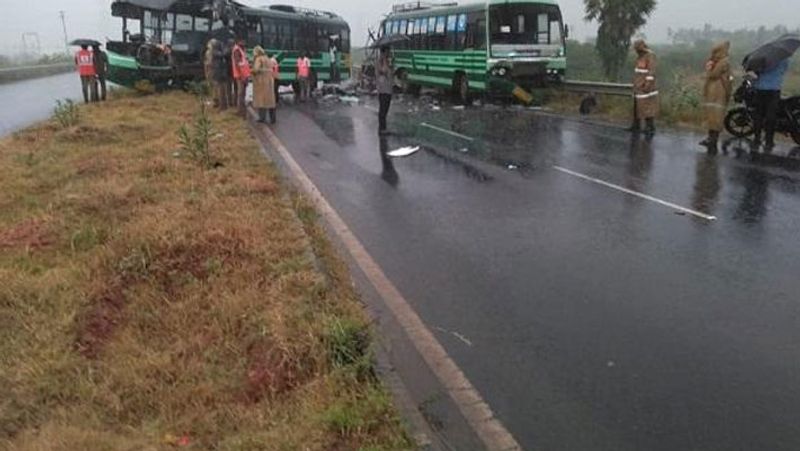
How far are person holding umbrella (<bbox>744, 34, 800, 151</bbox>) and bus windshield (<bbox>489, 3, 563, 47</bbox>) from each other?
9.24 meters

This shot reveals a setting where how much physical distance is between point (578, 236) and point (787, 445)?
380 centimetres

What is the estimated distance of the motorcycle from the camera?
1255 centimetres

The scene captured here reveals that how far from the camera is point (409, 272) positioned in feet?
20.6

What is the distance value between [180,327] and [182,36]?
2214 cm

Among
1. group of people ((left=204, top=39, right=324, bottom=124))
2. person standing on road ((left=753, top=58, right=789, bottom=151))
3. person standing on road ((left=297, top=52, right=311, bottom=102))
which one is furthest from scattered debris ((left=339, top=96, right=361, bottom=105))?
person standing on road ((left=753, top=58, right=789, bottom=151))

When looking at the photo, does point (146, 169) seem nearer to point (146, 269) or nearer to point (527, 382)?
point (146, 269)

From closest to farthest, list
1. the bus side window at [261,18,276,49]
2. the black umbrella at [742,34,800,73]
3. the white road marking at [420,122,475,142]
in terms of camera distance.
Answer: the black umbrella at [742,34,800,73], the white road marking at [420,122,475,142], the bus side window at [261,18,276,49]

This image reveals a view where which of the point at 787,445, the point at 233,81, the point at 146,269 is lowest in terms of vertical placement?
the point at 787,445

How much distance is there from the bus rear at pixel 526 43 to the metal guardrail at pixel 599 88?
410mm

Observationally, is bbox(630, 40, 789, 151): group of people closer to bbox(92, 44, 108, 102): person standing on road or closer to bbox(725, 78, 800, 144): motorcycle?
bbox(725, 78, 800, 144): motorcycle

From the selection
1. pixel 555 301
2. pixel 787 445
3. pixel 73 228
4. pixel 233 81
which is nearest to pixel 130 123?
pixel 233 81

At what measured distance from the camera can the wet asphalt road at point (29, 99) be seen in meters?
21.1

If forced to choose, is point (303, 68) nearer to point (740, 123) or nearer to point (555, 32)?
point (555, 32)

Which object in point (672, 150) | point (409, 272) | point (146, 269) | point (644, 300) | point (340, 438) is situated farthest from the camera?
point (672, 150)
